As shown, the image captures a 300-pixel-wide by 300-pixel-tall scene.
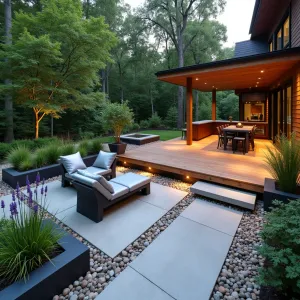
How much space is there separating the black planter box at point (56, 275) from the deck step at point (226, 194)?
2579mm

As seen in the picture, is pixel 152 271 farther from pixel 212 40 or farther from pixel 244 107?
pixel 212 40

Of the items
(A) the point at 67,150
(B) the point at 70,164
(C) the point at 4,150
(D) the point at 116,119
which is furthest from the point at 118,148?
(C) the point at 4,150

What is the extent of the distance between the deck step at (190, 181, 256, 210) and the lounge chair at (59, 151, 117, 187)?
82.8 inches

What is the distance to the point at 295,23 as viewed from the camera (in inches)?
223

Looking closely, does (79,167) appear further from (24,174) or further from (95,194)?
(95,194)

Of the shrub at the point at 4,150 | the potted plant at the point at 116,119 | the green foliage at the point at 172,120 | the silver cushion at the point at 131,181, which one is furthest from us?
the green foliage at the point at 172,120

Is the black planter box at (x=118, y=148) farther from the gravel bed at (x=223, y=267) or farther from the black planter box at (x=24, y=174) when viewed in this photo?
the gravel bed at (x=223, y=267)

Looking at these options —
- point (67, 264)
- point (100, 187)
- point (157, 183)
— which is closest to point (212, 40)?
point (157, 183)

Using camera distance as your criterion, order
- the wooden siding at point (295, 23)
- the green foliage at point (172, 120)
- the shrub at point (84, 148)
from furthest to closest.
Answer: the green foliage at point (172, 120) → the shrub at point (84, 148) → the wooden siding at point (295, 23)

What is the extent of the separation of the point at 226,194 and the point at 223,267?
1753mm

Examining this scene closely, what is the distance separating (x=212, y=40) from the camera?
58.6 feet

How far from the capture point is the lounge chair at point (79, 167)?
14.4 ft

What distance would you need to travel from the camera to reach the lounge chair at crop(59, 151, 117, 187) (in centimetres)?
439

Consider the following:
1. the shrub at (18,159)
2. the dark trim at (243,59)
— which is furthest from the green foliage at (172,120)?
the shrub at (18,159)
